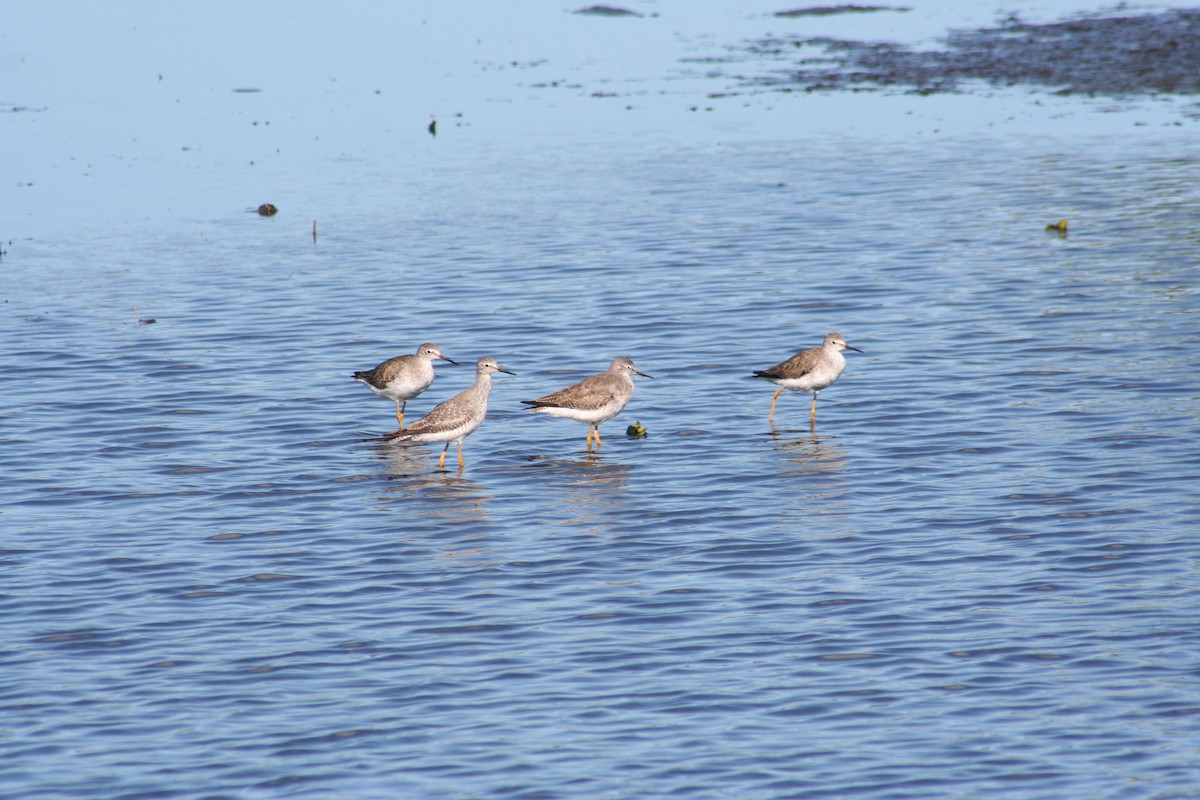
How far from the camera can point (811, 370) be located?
2083 cm

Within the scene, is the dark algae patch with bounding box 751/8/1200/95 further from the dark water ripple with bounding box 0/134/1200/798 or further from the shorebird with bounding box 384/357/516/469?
the shorebird with bounding box 384/357/516/469

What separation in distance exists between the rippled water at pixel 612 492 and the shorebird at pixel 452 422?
50 cm

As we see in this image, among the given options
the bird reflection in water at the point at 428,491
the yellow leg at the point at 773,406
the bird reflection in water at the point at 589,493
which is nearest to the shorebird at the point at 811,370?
the yellow leg at the point at 773,406

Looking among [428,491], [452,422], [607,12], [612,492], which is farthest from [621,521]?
[607,12]

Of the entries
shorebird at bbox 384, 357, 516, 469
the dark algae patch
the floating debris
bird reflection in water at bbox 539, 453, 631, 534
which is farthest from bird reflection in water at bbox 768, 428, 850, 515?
the floating debris

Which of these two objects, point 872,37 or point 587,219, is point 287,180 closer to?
point 587,219

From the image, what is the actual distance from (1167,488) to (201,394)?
13270 millimetres

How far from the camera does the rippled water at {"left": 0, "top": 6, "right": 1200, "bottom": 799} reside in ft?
39.4

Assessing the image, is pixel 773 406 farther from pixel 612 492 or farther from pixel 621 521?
pixel 621 521

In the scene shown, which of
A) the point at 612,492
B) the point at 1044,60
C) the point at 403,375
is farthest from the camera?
the point at 1044,60

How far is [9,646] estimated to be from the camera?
14023 mm

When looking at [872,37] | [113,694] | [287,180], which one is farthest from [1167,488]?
[872,37]

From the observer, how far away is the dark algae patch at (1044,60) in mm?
40125

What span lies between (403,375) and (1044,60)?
2692 centimetres
